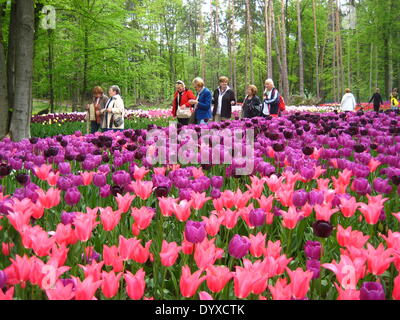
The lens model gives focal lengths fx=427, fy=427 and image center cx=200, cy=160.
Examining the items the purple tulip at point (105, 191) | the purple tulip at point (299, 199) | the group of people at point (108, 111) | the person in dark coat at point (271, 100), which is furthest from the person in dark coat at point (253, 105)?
the purple tulip at point (299, 199)

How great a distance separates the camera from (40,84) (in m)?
A: 18.2

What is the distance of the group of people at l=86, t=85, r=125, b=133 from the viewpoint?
9.01 metres

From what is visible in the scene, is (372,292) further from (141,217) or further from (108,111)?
(108,111)

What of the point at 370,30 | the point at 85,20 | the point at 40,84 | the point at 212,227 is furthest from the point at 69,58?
the point at 370,30

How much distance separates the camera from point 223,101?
1040 centimetres

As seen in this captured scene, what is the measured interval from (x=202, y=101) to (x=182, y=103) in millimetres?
554

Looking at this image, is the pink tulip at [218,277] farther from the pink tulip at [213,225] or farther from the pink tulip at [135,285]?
the pink tulip at [213,225]

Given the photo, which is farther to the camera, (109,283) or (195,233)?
(195,233)

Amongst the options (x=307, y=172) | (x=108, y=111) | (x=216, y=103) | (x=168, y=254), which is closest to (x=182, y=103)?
(x=216, y=103)

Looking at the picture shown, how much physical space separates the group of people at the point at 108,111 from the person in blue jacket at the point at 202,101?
5.08ft

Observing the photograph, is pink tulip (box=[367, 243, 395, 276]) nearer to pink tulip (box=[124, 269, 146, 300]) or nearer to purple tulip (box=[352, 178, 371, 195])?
pink tulip (box=[124, 269, 146, 300])

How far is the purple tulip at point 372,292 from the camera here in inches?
53.1

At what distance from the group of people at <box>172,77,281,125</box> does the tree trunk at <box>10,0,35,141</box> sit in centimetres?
315

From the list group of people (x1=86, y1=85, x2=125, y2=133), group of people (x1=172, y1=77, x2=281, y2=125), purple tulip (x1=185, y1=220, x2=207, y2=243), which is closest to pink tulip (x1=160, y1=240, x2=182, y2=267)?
purple tulip (x1=185, y1=220, x2=207, y2=243)
